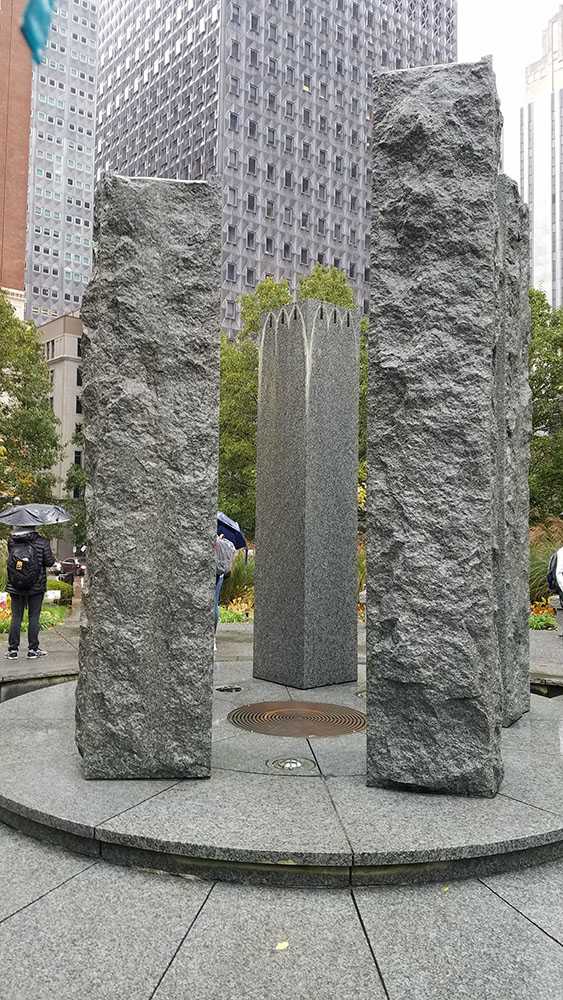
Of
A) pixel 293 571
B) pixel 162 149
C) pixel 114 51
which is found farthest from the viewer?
pixel 114 51

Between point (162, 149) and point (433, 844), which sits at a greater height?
point (162, 149)

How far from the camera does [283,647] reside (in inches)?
314

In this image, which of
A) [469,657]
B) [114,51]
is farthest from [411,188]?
[114,51]

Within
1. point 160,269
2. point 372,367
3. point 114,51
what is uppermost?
point 114,51

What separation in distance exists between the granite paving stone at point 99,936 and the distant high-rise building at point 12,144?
46380mm

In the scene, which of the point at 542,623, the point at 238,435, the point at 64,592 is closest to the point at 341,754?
the point at 542,623

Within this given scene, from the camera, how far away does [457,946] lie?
3.16m

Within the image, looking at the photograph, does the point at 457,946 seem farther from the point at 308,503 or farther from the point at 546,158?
the point at 546,158

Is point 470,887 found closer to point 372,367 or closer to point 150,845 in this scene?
point 150,845

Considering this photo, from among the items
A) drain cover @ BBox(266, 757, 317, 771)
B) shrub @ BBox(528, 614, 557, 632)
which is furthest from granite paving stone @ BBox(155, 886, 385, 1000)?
shrub @ BBox(528, 614, 557, 632)

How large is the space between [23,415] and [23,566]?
16.5 metres

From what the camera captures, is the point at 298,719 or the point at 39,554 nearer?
the point at 298,719

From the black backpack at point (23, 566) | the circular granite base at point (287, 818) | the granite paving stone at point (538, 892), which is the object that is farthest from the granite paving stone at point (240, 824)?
the black backpack at point (23, 566)

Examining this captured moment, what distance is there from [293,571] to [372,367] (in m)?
3.61
